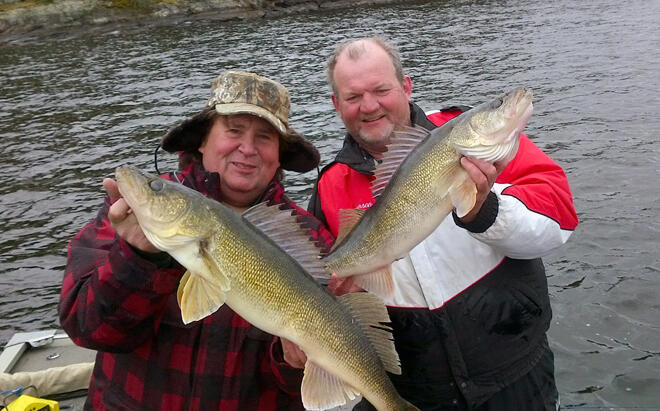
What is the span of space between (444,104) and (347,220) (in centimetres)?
1386

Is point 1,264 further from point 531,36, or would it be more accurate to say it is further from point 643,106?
point 531,36

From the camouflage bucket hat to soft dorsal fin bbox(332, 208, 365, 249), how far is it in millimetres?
711

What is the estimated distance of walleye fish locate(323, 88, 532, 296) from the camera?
349cm

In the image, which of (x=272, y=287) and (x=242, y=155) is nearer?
(x=272, y=287)

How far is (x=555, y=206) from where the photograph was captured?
145 inches

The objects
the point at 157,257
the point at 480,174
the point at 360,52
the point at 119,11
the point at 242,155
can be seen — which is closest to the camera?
the point at 157,257

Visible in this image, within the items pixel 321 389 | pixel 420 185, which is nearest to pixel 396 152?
pixel 420 185

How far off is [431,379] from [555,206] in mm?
1342

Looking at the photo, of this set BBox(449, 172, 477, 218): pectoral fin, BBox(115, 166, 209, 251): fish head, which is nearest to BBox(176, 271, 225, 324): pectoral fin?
BBox(115, 166, 209, 251): fish head

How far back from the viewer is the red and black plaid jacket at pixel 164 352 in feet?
11.3

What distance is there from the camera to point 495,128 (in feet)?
11.5

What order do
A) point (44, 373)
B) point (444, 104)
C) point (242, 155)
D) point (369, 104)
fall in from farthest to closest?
point (444, 104), point (44, 373), point (369, 104), point (242, 155)

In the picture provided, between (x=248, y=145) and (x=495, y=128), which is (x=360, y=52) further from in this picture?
(x=495, y=128)

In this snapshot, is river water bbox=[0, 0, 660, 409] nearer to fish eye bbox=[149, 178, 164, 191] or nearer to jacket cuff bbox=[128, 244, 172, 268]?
jacket cuff bbox=[128, 244, 172, 268]
